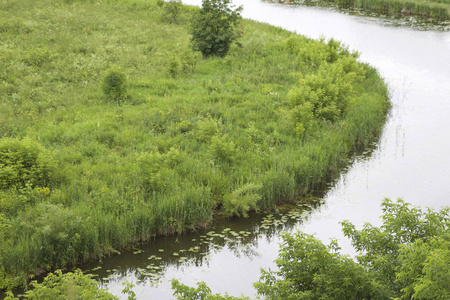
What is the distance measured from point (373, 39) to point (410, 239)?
2821 cm

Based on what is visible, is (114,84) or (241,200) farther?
(114,84)

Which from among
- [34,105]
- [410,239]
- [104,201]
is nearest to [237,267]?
[104,201]

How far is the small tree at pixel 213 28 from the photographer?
917 inches

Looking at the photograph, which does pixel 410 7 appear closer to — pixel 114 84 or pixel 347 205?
pixel 114 84

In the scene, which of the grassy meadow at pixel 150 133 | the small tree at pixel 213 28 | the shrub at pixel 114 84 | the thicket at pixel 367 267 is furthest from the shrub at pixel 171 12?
the thicket at pixel 367 267

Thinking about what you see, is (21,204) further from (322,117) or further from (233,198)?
(322,117)

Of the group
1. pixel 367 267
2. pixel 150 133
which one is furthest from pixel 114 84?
pixel 367 267

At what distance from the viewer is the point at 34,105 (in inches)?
647

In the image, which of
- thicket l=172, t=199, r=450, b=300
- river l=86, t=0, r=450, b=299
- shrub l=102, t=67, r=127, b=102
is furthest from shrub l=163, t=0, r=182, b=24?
thicket l=172, t=199, r=450, b=300

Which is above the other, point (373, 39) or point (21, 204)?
point (373, 39)

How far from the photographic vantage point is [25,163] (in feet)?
37.9

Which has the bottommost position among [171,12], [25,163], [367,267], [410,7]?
[25,163]

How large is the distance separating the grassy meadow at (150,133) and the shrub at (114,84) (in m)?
0.15

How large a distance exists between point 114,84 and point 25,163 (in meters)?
6.77
